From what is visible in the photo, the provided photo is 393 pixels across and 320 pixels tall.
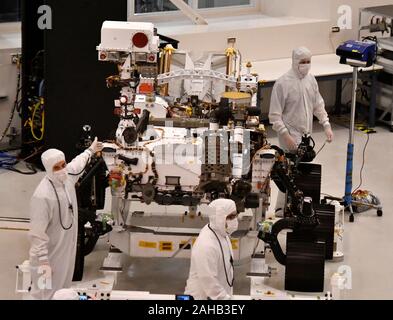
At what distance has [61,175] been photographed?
6.56m

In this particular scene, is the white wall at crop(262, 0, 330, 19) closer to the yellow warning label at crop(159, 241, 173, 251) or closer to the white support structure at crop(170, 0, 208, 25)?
the white support structure at crop(170, 0, 208, 25)

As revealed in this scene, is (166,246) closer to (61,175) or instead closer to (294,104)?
(61,175)

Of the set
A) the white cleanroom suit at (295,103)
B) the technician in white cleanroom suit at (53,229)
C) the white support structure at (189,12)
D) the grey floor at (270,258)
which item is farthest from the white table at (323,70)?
the technician in white cleanroom suit at (53,229)

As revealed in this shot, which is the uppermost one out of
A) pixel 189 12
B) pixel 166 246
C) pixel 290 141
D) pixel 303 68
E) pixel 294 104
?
pixel 189 12

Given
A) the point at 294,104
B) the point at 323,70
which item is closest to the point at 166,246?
the point at 294,104

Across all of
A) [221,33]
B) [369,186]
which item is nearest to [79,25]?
[221,33]

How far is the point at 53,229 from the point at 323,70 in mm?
5129

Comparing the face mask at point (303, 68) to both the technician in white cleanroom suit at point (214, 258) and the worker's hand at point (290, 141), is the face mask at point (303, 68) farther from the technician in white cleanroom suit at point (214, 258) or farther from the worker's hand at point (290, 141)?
the technician in white cleanroom suit at point (214, 258)

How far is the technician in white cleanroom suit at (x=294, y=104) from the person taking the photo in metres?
8.47

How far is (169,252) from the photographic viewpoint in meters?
7.36

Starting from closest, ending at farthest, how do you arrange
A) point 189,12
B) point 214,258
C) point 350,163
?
point 214,258
point 350,163
point 189,12

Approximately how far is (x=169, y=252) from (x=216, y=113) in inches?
41.6

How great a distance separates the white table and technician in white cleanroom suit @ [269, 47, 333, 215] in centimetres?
194
